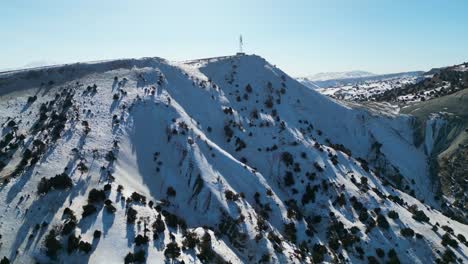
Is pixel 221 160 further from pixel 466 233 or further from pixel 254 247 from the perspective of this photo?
pixel 466 233

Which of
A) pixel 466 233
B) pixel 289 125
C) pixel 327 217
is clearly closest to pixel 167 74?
pixel 289 125

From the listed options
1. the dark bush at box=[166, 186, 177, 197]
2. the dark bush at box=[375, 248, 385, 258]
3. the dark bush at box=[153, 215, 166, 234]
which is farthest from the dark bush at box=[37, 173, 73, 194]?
the dark bush at box=[375, 248, 385, 258]

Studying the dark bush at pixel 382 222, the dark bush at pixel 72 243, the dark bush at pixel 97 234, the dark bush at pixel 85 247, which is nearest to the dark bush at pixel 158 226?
the dark bush at pixel 97 234

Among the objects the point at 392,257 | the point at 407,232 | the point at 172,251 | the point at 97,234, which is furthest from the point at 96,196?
the point at 407,232

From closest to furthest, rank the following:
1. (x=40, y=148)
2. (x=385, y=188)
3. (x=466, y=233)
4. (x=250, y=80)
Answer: (x=40, y=148) → (x=466, y=233) → (x=385, y=188) → (x=250, y=80)

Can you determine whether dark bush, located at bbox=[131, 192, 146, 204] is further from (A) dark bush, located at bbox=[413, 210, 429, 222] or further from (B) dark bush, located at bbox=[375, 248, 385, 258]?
(A) dark bush, located at bbox=[413, 210, 429, 222]

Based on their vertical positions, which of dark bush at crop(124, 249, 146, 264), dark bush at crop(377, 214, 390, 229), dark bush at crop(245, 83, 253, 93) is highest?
dark bush at crop(245, 83, 253, 93)

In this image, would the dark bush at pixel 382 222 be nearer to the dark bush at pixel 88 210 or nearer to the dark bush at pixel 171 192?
the dark bush at pixel 171 192

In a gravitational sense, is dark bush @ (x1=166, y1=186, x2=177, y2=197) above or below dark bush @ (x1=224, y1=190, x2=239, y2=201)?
above
